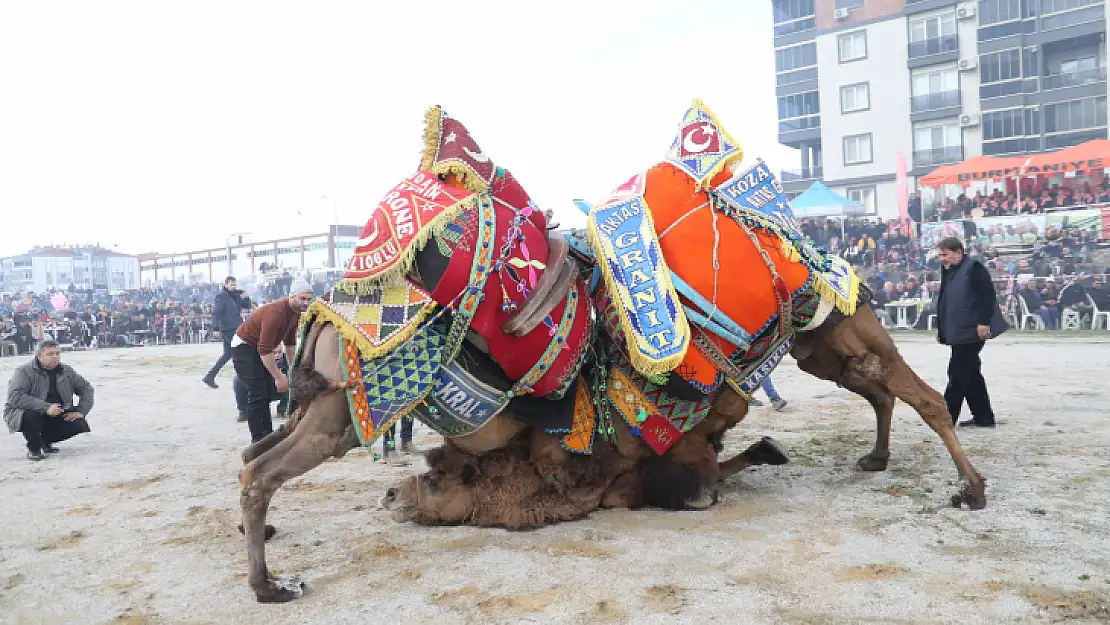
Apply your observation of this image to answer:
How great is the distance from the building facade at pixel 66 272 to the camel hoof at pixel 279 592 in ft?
162

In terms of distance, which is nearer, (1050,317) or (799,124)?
(1050,317)

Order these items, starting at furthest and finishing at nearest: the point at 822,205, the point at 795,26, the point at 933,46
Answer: the point at 795,26, the point at 933,46, the point at 822,205

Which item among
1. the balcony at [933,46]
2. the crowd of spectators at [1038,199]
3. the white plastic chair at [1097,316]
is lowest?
the white plastic chair at [1097,316]

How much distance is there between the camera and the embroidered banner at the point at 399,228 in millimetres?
3650

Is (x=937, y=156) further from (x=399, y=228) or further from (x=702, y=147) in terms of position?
A: (x=399, y=228)

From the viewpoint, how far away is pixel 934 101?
34562 millimetres

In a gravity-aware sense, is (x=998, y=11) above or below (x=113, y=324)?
above

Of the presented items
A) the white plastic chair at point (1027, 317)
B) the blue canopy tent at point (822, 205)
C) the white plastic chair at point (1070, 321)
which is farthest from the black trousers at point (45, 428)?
the blue canopy tent at point (822, 205)

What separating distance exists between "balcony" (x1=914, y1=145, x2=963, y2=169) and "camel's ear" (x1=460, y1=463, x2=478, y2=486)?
34942mm

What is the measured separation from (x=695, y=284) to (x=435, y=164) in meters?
1.55

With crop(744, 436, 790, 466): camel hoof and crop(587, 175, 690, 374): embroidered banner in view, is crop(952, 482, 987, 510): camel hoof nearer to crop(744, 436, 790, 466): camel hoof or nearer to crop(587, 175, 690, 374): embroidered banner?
crop(744, 436, 790, 466): camel hoof

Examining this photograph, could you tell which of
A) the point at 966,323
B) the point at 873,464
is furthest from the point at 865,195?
the point at 873,464

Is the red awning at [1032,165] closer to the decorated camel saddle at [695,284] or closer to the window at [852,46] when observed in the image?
the window at [852,46]

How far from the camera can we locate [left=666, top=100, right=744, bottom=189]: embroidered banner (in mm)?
4559
